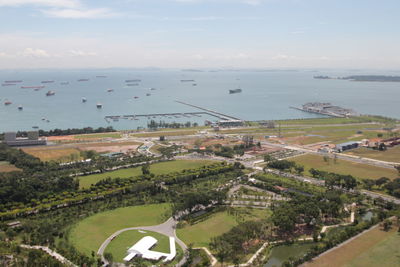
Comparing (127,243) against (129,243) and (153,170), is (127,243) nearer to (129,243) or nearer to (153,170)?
(129,243)

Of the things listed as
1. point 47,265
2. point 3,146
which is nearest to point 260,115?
point 3,146

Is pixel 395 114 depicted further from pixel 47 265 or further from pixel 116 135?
pixel 47 265

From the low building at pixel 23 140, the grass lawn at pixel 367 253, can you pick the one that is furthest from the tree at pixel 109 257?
the low building at pixel 23 140

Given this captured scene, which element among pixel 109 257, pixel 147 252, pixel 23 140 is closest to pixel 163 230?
pixel 147 252

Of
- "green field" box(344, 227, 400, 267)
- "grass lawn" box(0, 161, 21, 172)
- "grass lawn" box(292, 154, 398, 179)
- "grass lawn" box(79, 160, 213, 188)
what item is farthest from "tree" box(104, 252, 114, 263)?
"grass lawn" box(292, 154, 398, 179)

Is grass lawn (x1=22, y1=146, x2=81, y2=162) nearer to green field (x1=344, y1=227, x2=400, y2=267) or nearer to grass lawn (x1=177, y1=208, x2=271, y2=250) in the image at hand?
grass lawn (x1=177, y1=208, x2=271, y2=250)

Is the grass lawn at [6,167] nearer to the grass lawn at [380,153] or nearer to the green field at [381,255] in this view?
the green field at [381,255]
